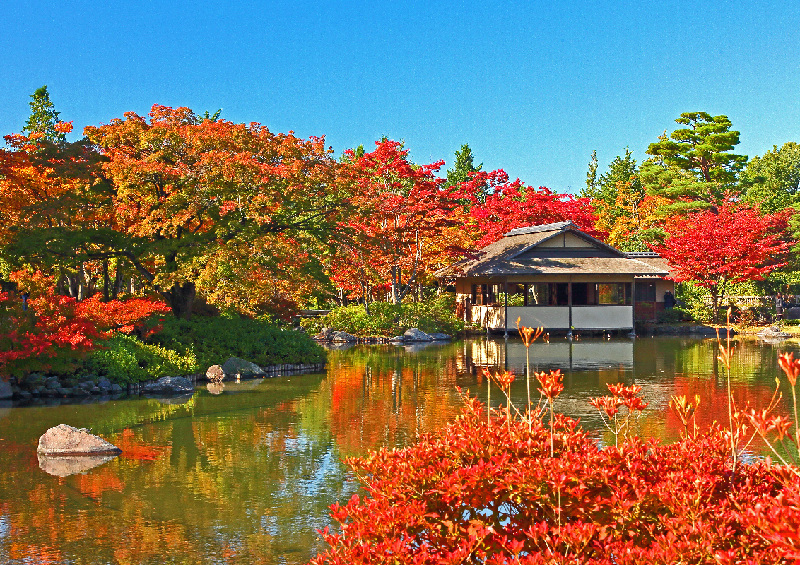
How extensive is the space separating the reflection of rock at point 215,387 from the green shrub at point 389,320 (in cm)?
1420

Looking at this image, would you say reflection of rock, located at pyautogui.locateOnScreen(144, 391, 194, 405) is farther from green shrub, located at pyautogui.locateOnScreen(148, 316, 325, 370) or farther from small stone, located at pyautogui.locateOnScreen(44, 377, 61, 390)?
green shrub, located at pyautogui.locateOnScreen(148, 316, 325, 370)

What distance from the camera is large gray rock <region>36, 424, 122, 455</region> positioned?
37.8 feet

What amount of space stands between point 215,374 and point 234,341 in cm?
200

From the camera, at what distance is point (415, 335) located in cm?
3244

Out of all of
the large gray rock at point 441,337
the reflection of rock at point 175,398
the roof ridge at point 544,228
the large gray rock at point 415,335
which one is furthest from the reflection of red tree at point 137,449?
the roof ridge at point 544,228

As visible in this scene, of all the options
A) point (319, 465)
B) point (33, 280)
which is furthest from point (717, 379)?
point (33, 280)

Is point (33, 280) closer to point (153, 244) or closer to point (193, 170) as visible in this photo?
point (153, 244)

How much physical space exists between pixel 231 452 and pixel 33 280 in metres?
13.9

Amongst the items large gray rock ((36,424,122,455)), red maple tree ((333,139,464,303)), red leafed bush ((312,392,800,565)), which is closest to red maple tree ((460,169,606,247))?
red maple tree ((333,139,464,303))

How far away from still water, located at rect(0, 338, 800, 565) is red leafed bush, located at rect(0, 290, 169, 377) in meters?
1.00

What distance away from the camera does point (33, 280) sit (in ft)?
75.0

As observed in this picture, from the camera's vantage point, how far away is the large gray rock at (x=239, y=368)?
2023cm

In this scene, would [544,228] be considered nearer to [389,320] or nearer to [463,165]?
[389,320]

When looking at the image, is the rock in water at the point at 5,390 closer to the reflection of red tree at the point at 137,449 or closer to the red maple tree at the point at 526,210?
the reflection of red tree at the point at 137,449
